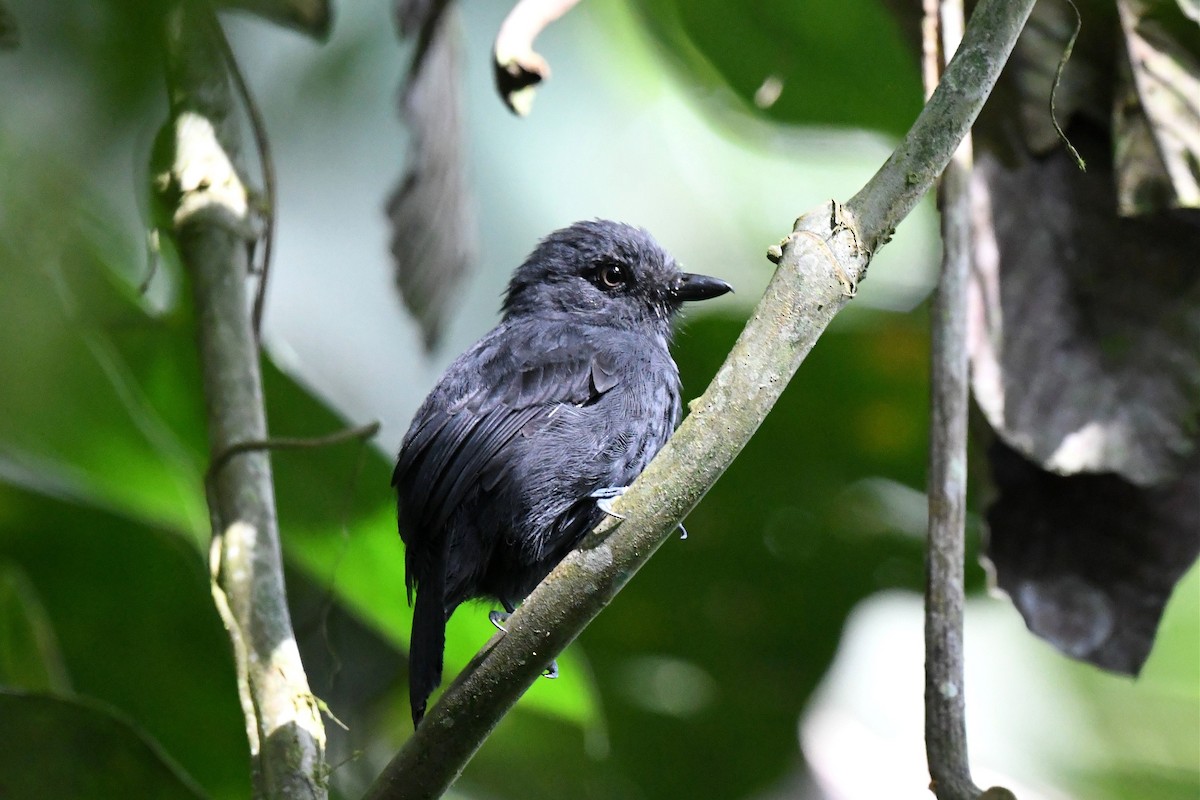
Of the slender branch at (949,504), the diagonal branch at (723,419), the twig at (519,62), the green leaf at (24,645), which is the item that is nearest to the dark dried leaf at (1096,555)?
the slender branch at (949,504)

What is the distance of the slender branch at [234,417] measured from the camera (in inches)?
90.5

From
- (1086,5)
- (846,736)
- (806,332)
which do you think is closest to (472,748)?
(806,332)

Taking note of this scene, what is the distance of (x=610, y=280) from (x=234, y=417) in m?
1.06

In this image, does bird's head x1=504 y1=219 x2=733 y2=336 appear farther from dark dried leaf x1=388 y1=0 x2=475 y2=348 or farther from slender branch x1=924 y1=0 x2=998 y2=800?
slender branch x1=924 y1=0 x2=998 y2=800

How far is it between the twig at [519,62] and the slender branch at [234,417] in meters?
0.93

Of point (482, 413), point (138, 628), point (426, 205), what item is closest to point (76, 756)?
point (138, 628)

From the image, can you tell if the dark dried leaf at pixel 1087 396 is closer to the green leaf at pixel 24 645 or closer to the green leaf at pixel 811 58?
the green leaf at pixel 811 58

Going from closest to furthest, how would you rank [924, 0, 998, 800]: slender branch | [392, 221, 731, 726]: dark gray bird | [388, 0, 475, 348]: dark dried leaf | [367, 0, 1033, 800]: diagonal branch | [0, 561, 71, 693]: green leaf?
Result: 1. [367, 0, 1033, 800]: diagonal branch
2. [924, 0, 998, 800]: slender branch
3. [392, 221, 731, 726]: dark gray bird
4. [0, 561, 71, 693]: green leaf
5. [388, 0, 475, 348]: dark dried leaf

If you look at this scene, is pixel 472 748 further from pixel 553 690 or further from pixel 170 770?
pixel 553 690

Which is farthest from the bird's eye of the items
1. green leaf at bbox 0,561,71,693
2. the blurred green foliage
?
green leaf at bbox 0,561,71,693

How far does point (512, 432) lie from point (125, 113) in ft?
6.64

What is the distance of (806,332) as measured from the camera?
71.0 inches

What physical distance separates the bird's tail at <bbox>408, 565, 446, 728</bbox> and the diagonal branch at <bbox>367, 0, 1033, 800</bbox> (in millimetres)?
563

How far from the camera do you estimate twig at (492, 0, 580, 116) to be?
7.66ft
